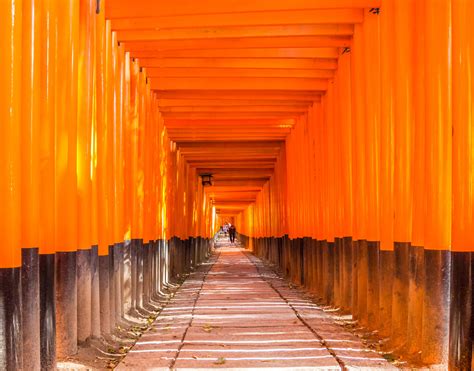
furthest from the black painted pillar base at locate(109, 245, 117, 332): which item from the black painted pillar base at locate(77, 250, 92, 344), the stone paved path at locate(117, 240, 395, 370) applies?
the black painted pillar base at locate(77, 250, 92, 344)

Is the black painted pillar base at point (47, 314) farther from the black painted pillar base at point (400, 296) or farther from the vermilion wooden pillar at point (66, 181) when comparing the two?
the black painted pillar base at point (400, 296)

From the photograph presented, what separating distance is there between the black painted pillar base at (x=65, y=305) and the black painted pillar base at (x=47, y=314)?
2.08 ft

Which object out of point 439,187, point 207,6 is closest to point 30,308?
point 439,187

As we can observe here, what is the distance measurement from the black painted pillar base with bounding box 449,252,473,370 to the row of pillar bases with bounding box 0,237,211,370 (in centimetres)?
345

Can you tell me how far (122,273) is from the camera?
32.6 ft

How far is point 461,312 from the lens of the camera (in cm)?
559

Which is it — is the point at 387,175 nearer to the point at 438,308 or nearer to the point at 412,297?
the point at 412,297

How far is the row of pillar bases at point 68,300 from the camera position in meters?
4.69

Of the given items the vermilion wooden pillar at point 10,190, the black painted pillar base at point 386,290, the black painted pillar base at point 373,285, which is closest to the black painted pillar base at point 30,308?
the vermilion wooden pillar at point 10,190

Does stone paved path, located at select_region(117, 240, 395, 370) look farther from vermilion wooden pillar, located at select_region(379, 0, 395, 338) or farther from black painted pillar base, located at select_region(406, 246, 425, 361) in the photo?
vermilion wooden pillar, located at select_region(379, 0, 395, 338)

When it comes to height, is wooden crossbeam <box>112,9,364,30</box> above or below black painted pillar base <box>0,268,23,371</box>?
above

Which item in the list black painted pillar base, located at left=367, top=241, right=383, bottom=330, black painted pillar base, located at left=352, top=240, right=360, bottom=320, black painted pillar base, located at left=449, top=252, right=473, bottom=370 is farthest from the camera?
black painted pillar base, located at left=352, top=240, right=360, bottom=320

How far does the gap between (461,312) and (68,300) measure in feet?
12.1

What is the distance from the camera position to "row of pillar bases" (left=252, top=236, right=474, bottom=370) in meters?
5.61
